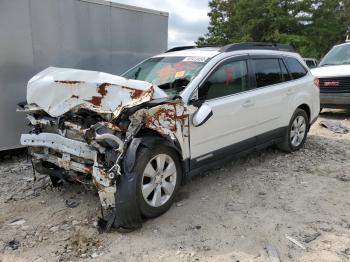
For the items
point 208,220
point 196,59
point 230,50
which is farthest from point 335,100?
point 208,220

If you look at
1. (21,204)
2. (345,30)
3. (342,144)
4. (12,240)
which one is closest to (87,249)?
(12,240)

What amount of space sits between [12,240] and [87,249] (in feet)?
2.52

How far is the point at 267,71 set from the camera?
5.57 metres

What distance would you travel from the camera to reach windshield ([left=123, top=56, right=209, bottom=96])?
4.48 m

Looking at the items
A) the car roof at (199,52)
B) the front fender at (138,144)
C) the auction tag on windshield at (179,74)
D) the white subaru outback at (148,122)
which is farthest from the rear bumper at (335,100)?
the front fender at (138,144)

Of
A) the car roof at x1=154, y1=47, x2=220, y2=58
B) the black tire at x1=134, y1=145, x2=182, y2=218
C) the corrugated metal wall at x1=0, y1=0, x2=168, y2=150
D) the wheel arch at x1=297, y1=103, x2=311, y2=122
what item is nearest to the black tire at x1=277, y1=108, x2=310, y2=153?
the wheel arch at x1=297, y1=103, x2=311, y2=122

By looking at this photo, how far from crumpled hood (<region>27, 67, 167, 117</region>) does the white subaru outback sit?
1 cm

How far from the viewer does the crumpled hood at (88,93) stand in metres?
3.67

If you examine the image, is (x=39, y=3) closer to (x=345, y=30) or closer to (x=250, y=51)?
(x=250, y=51)

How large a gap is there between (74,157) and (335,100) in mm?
7680

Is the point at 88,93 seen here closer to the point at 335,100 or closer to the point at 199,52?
the point at 199,52

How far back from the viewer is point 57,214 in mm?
4090

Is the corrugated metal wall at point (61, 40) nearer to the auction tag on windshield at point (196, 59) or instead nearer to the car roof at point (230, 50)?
the car roof at point (230, 50)

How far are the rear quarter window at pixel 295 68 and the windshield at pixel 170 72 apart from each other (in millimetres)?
2059
